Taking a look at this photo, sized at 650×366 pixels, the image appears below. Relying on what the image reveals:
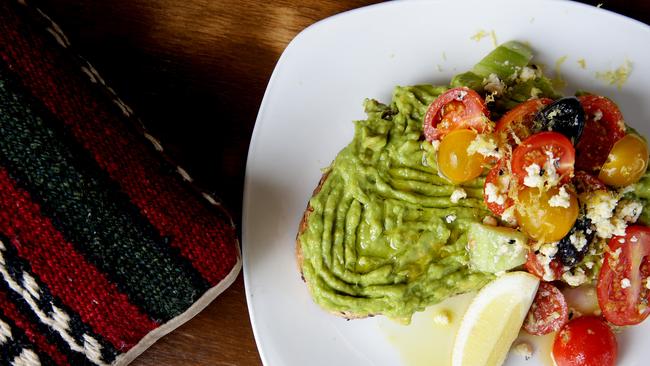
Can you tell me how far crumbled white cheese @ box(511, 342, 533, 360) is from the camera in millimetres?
2396

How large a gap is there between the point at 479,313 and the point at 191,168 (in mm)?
1135

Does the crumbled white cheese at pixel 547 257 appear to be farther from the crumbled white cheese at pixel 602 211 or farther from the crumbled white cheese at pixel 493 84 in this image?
the crumbled white cheese at pixel 493 84

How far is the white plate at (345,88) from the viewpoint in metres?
2.31

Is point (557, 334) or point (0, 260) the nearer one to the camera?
point (0, 260)

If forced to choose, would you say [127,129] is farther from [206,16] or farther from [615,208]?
[615,208]

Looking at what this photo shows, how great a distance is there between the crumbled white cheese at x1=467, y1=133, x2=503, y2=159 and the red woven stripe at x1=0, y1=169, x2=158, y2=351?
1159mm

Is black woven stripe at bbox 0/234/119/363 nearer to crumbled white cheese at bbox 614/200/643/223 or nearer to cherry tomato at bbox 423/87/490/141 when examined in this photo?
cherry tomato at bbox 423/87/490/141

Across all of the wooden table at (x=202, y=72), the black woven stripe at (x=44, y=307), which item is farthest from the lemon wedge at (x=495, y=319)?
the black woven stripe at (x=44, y=307)

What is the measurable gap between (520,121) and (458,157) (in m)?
0.24

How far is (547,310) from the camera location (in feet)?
7.55

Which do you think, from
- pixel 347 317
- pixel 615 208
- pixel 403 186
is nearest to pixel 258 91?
pixel 403 186

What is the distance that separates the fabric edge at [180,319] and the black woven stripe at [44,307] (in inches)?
2.9

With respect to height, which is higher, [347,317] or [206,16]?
[206,16]

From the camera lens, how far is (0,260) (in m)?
1.95
